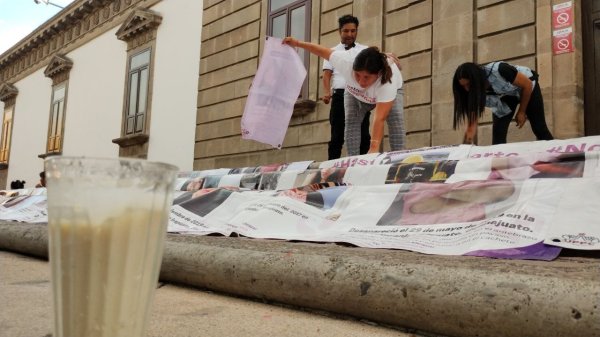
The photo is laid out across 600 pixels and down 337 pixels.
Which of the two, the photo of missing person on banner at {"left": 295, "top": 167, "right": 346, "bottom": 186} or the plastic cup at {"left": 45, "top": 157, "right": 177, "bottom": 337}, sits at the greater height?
the photo of missing person on banner at {"left": 295, "top": 167, "right": 346, "bottom": 186}

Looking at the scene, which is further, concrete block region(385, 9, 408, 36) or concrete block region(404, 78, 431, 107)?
concrete block region(385, 9, 408, 36)

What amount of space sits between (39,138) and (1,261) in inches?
581

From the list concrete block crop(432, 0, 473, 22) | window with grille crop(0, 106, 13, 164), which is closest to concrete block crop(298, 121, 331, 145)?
concrete block crop(432, 0, 473, 22)

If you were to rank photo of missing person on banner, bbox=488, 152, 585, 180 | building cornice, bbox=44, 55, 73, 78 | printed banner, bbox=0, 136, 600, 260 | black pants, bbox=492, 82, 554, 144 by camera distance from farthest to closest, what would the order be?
building cornice, bbox=44, 55, 73, 78
black pants, bbox=492, 82, 554, 144
photo of missing person on banner, bbox=488, 152, 585, 180
printed banner, bbox=0, 136, 600, 260

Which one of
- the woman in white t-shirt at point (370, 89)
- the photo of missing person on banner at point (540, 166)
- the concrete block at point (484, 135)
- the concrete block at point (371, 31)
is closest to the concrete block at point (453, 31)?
the concrete block at point (371, 31)

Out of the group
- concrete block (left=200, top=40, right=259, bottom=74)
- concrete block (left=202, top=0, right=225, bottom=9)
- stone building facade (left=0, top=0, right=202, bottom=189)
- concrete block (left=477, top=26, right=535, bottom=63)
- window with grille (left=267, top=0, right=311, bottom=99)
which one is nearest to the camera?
concrete block (left=477, top=26, right=535, bottom=63)

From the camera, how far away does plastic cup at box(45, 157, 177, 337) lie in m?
0.72

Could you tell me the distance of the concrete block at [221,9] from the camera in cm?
921

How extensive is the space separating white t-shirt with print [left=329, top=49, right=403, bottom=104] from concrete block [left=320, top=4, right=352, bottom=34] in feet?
10.3

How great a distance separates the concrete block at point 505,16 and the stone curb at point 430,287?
4396 mm

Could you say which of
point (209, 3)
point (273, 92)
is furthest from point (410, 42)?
point (209, 3)

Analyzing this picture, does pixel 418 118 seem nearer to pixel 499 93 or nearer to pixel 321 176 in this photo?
pixel 499 93

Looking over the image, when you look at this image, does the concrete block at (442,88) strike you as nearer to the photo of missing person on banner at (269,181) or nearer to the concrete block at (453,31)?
the concrete block at (453,31)

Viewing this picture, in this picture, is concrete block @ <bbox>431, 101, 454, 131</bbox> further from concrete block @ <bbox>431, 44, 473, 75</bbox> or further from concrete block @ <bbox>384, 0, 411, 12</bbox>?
concrete block @ <bbox>384, 0, 411, 12</bbox>
